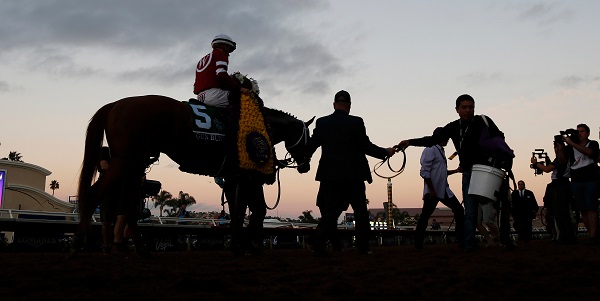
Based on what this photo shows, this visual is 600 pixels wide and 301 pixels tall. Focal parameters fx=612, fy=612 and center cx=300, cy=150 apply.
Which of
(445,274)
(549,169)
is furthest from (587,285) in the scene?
(549,169)

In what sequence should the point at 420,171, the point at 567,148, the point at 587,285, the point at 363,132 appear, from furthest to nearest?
the point at 567,148
the point at 420,171
the point at 363,132
the point at 587,285

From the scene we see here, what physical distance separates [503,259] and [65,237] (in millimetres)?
14038

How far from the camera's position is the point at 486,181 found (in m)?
6.98

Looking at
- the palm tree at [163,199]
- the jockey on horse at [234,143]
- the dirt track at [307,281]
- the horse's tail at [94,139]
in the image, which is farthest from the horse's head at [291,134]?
the palm tree at [163,199]

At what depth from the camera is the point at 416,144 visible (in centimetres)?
784

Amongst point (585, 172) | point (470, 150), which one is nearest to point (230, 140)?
point (470, 150)

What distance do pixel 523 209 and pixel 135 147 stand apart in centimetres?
1223

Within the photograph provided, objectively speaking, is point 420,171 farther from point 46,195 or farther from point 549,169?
point 46,195

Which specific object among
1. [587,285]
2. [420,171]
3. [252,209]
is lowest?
[587,285]

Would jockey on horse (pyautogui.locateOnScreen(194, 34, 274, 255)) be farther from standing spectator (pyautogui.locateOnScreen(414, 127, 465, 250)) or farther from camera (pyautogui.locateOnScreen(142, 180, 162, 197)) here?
camera (pyautogui.locateOnScreen(142, 180, 162, 197))

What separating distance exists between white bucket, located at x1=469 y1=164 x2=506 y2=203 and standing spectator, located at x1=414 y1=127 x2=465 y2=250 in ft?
6.24

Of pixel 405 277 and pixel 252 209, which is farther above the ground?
pixel 252 209

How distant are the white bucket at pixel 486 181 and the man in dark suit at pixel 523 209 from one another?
9.25 m

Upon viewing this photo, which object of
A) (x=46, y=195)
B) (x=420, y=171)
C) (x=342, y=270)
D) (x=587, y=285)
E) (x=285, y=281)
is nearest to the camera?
(x=587, y=285)
